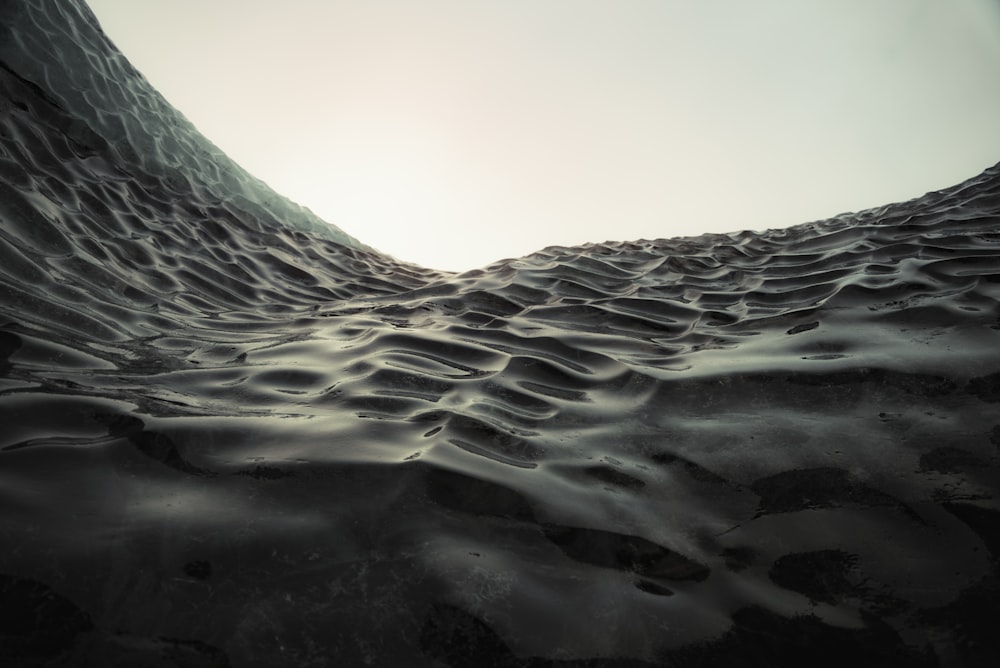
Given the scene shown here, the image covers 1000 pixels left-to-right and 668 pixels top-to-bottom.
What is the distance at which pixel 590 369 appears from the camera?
7.38 ft

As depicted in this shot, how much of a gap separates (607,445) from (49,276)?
255cm

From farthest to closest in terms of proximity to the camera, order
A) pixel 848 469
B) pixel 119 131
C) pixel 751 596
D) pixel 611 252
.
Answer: pixel 119 131, pixel 611 252, pixel 848 469, pixel 751 596

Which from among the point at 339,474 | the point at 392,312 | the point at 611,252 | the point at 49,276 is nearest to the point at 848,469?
the point at 339,474

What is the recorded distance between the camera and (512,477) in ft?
4.56

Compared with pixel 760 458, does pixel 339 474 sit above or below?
below

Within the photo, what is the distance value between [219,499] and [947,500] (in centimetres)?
146

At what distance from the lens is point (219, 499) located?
4.05 ft

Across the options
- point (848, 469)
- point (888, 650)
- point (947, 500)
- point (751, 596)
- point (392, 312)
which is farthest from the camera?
point (392, 312)

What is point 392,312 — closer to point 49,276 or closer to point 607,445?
point 49,276

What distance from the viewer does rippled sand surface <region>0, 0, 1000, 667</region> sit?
968 millimetres

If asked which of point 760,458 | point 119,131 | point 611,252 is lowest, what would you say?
point 760,458

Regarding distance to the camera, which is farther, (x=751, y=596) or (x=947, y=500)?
(x=947, y=500)

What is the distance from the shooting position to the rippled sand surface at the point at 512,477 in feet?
3.18

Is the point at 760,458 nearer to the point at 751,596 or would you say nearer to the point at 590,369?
the point at 751,596
